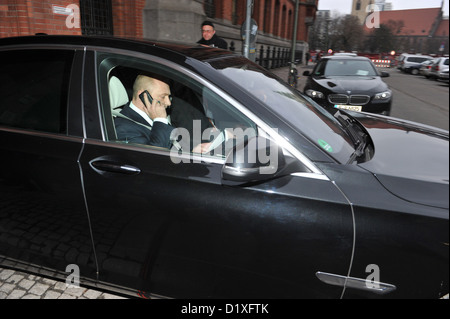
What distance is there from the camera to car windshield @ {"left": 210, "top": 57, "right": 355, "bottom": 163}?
1786mm

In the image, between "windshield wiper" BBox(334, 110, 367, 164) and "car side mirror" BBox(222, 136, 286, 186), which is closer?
"car side mirror" BBox(222, 136, 286, 186)

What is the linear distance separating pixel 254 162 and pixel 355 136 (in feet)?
3.13

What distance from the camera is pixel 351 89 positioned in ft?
22.2

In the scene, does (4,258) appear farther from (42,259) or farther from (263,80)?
(263,80)

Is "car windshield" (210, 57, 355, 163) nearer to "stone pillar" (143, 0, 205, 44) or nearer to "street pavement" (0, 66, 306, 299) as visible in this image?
"street pavement" (0, 66, 306, 299)

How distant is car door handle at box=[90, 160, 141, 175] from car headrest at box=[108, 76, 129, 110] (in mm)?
498

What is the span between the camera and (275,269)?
1642 mm

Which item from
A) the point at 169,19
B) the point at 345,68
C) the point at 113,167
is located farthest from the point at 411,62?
the point at 113,167

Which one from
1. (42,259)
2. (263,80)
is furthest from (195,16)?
(42,259)

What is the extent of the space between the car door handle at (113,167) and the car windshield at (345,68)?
23.4 ft

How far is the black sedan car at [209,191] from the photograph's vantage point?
1536mm

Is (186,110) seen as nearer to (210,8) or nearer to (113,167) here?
(113,167)

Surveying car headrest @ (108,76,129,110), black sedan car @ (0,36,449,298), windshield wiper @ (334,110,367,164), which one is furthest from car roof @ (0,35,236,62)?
windshield wiper @ (334,110,367,164)

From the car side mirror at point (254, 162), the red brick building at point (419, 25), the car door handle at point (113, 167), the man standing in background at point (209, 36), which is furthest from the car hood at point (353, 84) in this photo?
the red brick building at point (419, 25)
